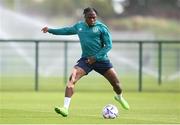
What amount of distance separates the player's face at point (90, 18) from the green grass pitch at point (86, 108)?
200 cm

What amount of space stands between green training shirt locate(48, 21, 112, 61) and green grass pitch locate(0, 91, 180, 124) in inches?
53.6

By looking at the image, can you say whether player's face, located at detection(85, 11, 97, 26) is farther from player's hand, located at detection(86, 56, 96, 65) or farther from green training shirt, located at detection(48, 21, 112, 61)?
player's hand, located at detection(86, 56, 96, 65)

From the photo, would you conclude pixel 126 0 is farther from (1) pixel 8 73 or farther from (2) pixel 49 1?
(1) pixel 8 73

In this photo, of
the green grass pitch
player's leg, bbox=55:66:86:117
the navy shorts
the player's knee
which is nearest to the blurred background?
the green grass pitch

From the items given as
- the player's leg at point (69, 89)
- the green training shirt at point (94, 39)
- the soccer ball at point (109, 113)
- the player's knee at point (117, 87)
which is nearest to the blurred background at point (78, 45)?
the player's knee at point (117, 87)

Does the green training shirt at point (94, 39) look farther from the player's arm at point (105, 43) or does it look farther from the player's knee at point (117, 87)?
the player's knee at point (117, 87)

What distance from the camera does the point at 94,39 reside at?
2003cm

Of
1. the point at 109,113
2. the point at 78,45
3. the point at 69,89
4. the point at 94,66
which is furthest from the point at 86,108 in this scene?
the point at 78,45

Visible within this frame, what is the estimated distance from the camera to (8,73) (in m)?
46.6

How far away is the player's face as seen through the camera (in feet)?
64.3

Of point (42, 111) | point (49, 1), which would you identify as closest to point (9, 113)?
point (42, 111)

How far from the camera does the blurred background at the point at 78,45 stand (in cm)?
3850

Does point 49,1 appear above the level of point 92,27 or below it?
above

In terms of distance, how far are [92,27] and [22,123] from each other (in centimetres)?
344
